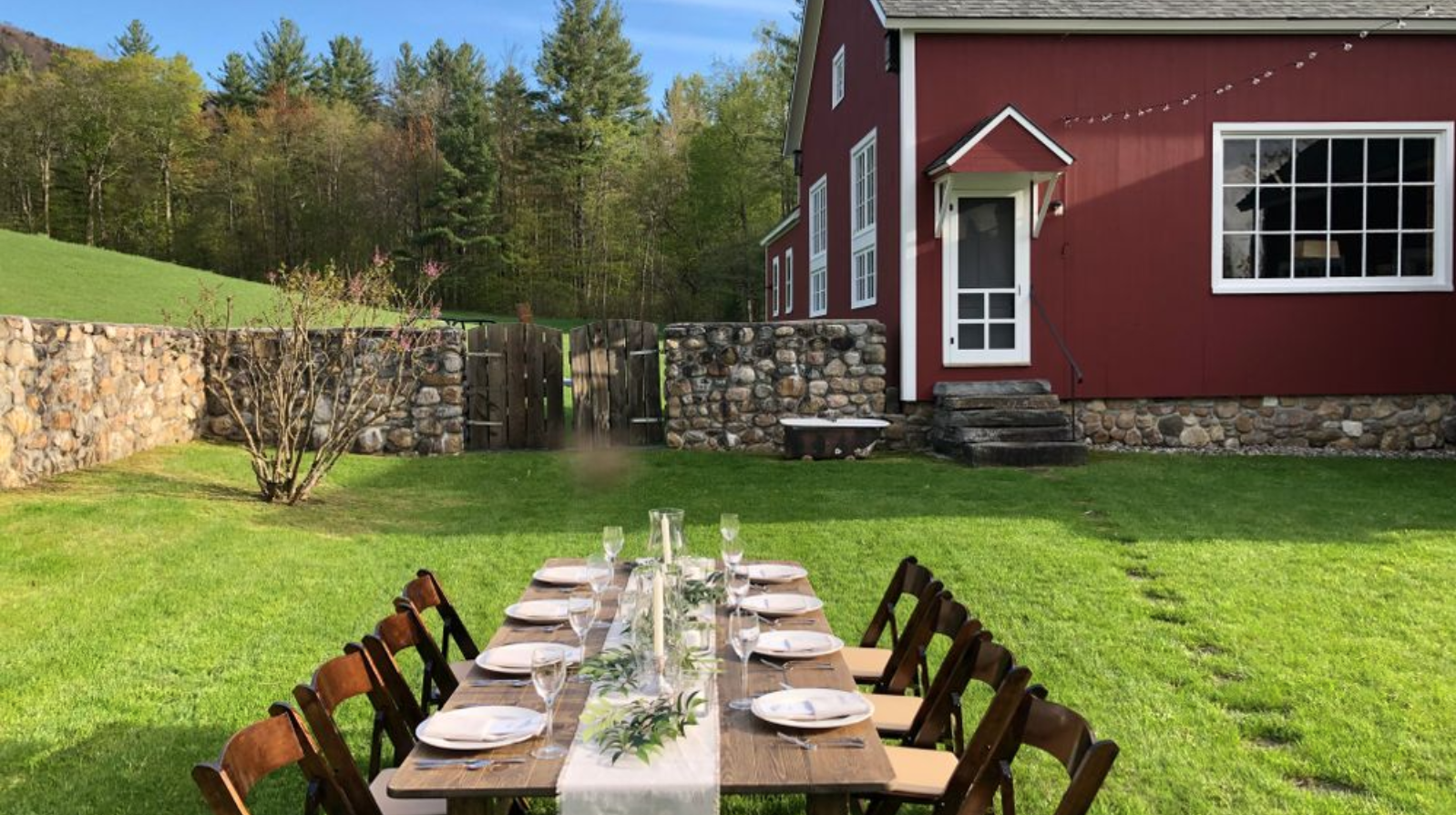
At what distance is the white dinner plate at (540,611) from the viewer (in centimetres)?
352

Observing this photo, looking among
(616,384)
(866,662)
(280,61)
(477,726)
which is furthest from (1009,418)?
(280,61)

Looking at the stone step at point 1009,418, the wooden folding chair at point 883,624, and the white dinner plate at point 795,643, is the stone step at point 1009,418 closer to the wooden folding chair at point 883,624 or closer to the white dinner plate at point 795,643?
the wooden folding chair at point 883,624

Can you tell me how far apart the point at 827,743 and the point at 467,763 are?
84 cm

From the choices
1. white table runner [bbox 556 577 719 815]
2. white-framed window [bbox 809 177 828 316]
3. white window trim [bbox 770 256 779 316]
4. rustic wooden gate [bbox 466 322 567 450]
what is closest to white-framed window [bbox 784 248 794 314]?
white window trim [bbox 770 256 779 316]

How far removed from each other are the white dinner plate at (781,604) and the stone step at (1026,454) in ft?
22.5

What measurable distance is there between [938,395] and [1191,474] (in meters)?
2.66

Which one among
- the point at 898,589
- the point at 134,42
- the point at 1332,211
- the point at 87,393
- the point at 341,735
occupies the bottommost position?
the point at 341,735

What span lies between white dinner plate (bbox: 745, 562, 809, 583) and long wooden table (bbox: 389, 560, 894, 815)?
3.89 feet

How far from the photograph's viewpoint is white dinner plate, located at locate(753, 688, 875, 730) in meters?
2.57

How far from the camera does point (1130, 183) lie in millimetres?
11492

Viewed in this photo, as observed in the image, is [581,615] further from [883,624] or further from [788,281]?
[788,281]

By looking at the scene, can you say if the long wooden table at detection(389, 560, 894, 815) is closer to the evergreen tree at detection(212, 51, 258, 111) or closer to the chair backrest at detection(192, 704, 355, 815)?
the chair backrest at detection(192, 704, 355, 815)

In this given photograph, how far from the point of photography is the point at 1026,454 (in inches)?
408

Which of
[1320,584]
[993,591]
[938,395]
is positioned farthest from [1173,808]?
[938,395]
